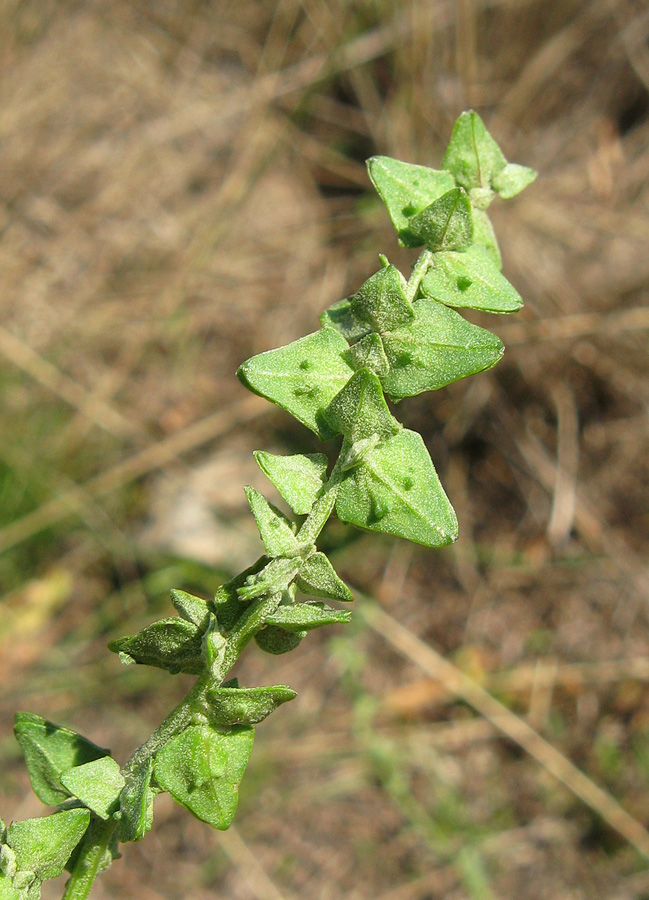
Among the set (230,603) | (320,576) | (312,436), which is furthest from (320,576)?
(312,436)

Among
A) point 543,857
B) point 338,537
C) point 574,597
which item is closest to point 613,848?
point 543,857

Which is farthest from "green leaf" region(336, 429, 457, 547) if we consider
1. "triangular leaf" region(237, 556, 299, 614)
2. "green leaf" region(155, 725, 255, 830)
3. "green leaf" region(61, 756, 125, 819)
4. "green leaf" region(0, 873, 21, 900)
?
"green leaf" region(0, 873, 21, 900)

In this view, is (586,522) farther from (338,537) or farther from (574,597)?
(338,537)

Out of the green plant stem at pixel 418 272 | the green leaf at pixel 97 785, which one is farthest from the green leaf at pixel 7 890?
the green plant stem at pixel 418 272

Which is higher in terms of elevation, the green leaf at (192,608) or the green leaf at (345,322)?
the green leaf at (345,322)

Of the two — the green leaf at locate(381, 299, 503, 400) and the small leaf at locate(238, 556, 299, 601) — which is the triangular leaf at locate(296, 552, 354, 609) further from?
the green leaf at locate(381, 299, 503, 400)

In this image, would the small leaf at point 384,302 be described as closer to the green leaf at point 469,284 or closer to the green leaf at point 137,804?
the green leaf at point 469,284
